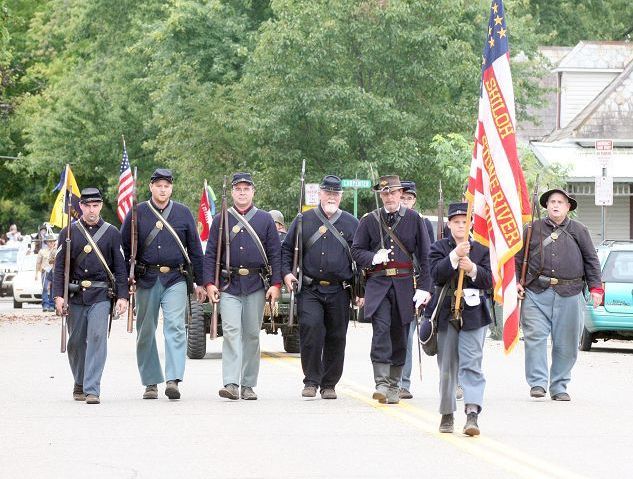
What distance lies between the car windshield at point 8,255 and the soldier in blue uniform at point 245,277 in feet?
125

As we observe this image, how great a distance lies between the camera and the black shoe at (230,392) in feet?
50.5

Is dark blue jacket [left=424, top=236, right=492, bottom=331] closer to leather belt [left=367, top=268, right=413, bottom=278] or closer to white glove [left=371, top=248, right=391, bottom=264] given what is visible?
white glove [left=371, top=248, right=391, bottom=264]

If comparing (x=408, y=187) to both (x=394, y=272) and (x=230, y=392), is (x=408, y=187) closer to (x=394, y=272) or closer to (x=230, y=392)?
(x=394, y=272)

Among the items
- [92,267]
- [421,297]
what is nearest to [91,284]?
[92,267]

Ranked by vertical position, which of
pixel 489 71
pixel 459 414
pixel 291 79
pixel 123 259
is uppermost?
pixel 291 79

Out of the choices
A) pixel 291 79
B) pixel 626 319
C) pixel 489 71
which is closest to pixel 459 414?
pixel 489 71

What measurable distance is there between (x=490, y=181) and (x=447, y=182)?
30978mm

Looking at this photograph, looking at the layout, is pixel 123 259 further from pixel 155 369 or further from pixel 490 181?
pixel 490 181

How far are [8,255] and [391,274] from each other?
130ft

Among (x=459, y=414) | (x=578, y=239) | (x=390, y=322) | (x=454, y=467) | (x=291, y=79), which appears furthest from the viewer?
(x=291, y=79)

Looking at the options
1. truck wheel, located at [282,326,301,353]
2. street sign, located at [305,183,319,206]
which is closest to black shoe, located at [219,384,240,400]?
truck wheel, located at [282,326,301,353]

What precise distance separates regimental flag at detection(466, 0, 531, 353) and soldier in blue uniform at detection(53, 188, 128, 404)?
12.9ft

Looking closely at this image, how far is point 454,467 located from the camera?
10.6 m

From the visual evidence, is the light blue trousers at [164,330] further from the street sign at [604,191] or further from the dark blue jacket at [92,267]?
the street sign at [604,191]
